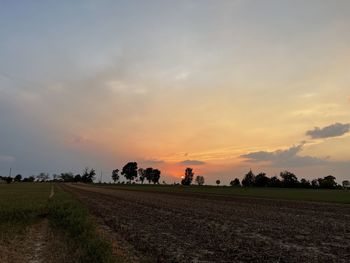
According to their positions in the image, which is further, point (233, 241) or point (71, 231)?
point (71, 231)

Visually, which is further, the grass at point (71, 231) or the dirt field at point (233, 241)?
the dirt field at point (233, 241)

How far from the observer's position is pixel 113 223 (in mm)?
27016

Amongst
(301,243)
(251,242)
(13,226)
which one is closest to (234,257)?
(251,242)

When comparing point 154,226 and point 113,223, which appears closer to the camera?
point 154,226

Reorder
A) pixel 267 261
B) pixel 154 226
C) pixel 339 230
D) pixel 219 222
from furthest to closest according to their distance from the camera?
pixel 219 222
pixel 154 226
pixel 339 230
pixel 267 261

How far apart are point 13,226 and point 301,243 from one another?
1752 centimetres

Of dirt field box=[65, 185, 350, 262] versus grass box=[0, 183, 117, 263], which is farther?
dirt field box=[65, 185, 350, 262]

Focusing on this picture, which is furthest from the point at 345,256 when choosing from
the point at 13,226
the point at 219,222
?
the point at 13,226

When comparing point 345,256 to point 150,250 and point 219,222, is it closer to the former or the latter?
point 150,250

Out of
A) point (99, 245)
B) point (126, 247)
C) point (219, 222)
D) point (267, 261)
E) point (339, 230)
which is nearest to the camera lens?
point (267, 261)

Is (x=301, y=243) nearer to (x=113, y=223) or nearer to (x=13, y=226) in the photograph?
(x=113, y=223)

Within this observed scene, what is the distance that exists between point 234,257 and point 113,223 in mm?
14181

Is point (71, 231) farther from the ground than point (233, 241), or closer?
farther from the ground

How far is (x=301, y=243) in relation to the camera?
17.6 metres
